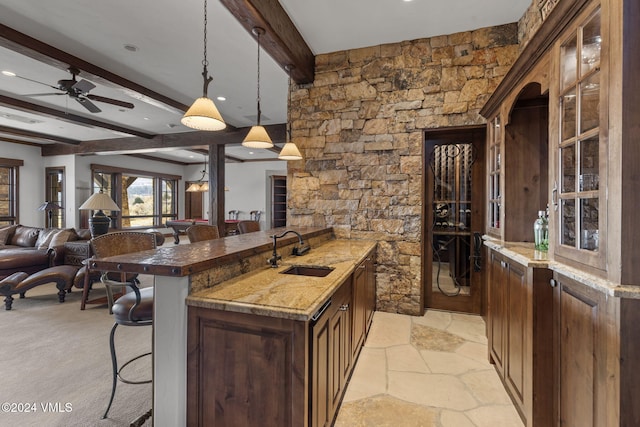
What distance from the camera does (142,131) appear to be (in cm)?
725

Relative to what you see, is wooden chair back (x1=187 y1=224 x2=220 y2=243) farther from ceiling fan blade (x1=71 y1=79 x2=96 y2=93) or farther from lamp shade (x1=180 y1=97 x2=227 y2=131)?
ceiling fan blade (x1=71 y1=79 x2=96 y2=93)

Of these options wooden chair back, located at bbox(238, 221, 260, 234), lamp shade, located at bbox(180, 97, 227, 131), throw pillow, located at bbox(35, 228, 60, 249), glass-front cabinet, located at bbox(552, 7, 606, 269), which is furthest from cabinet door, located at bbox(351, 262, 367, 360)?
throw pillow, located at bbox(35, 228, 60, 249)

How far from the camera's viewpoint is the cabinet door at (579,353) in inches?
45.8

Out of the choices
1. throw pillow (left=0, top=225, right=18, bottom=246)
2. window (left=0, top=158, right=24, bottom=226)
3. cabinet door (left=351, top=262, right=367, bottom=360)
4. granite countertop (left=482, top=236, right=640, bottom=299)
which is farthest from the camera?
window (left=0, top=158, right=24, bottom=226)

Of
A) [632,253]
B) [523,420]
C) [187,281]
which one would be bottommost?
[523,420]

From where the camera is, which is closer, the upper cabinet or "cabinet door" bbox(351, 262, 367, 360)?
the upper cabinet

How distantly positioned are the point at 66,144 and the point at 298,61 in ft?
27.0

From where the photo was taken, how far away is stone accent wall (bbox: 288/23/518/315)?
3.27 m

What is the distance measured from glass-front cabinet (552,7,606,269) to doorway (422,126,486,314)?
2.00 m

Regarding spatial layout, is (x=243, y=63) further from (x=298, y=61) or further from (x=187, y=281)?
(x=187, y=281)

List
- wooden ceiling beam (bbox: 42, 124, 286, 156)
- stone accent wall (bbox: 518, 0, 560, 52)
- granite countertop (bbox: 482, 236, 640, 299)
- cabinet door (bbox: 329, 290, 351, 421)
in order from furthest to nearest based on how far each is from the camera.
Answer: wooden ceiling beam (bbox: 42, 124, 286, 156)
stone accent wall (bbox: 518, 0, 560, 52)
cabinet door (bbox: 329, 290, 351, 421)
granite countertop (bbox: 482, 236, 640, 299)

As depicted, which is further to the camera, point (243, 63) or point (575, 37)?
point (243, 63)

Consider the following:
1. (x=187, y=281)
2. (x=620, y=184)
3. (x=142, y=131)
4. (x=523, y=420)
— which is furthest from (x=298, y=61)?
(x=142, y=131)

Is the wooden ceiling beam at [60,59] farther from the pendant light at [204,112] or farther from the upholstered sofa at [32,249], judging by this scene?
the upholstered sofa at [32,249]
